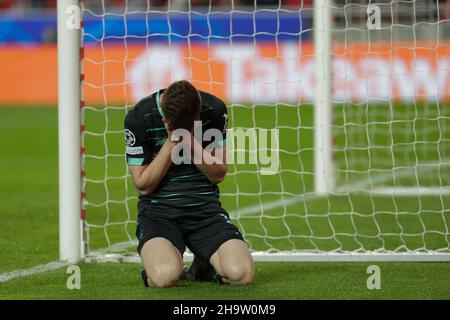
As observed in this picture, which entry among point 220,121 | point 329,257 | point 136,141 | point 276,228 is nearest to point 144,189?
point 136,141

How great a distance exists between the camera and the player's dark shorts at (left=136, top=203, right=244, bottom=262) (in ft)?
19.7

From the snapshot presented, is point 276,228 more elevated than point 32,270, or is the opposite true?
point 276,228

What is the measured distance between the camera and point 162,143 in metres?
6.10

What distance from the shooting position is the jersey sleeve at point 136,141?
6.04 meters

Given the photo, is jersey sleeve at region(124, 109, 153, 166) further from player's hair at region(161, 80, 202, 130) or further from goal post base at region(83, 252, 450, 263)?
goal post base at region(83, 252, 450, 263)

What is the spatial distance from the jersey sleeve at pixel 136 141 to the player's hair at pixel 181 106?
319 mm

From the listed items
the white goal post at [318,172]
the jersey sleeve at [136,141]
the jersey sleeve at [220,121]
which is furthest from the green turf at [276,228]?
the jersey sleeve at [220,121]

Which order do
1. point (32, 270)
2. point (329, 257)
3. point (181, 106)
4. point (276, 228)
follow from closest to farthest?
point (181, 106) < point (32, 270) < point (329, 257) < point (276, 228)

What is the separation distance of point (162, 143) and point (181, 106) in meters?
0.47

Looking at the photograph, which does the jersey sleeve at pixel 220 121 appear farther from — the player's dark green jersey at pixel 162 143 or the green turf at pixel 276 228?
the green turf at pixel 276 228

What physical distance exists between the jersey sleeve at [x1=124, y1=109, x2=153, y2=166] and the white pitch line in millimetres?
1031

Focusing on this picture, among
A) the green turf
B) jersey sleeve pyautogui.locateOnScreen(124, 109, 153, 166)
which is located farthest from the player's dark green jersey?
the green turf

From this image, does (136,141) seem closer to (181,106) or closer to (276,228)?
(181,106)
